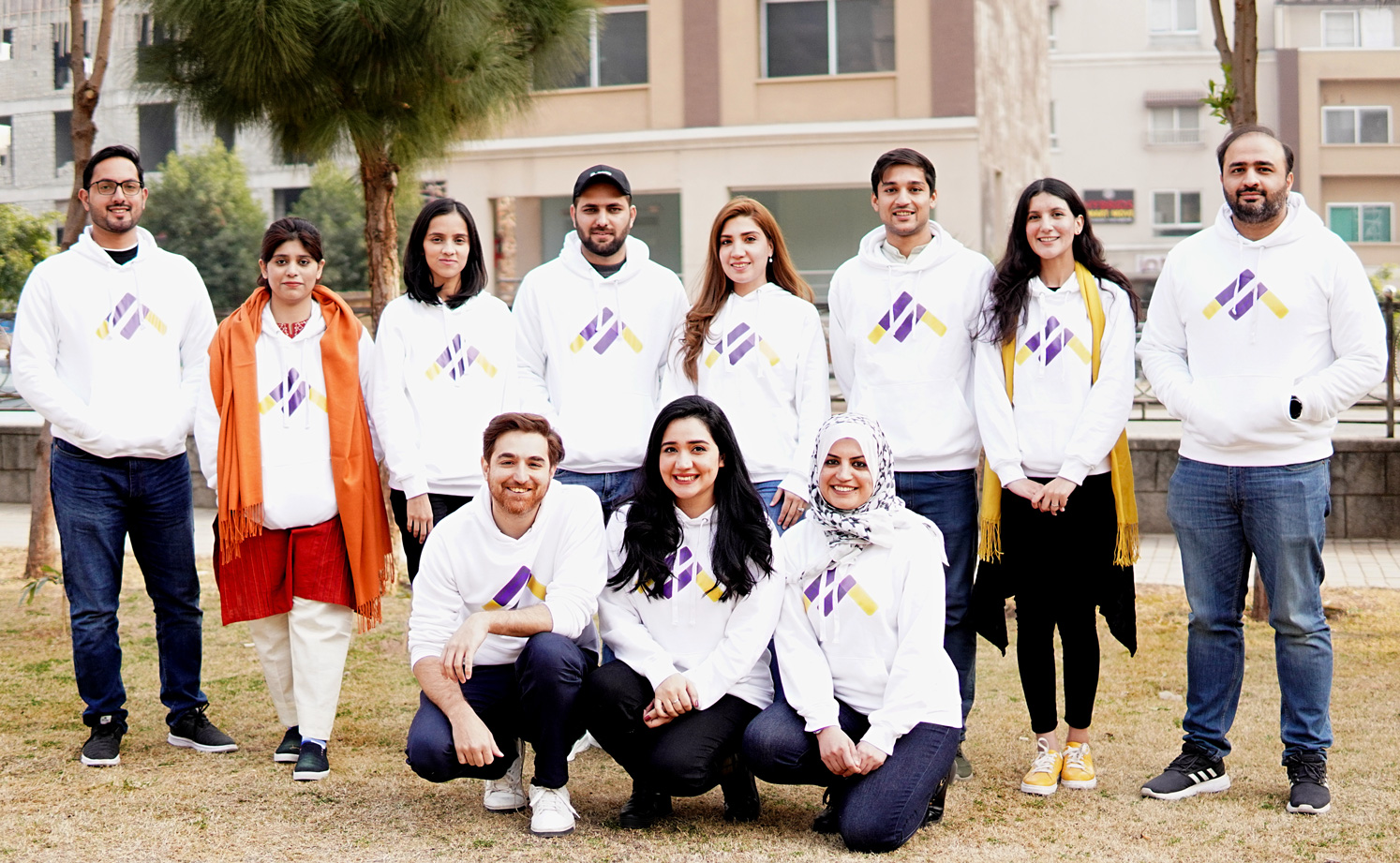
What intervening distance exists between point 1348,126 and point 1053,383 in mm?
32880

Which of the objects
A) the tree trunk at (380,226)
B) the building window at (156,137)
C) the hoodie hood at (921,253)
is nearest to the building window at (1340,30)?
the building window at (156,137)

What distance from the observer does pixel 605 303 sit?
448 cm

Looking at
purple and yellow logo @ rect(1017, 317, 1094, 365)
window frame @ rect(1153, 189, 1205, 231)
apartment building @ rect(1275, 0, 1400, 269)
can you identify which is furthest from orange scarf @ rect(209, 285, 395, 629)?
apartment building @ rect(1275, 0, 1400, 269)

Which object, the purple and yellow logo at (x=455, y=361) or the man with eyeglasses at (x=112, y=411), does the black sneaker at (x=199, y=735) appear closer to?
the man with eyeglasses at (x=112, y=411)

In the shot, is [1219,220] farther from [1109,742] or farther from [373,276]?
[373,276]

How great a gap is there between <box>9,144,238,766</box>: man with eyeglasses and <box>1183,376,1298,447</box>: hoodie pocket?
311 cm

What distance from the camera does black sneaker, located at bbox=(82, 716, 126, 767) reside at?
4.45 m

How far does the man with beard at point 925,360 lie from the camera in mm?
4199

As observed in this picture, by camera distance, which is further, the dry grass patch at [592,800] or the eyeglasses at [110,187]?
the eyeglasses at [110,187]

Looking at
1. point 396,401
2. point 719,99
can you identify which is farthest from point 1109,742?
point 719,99

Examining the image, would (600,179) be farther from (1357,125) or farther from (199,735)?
(1357,125)

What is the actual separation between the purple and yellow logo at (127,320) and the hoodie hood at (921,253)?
2.27 m

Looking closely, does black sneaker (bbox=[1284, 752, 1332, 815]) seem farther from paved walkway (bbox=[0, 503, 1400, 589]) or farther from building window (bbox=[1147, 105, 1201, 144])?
building window (bbox=[1147, 105, 1201, 144])

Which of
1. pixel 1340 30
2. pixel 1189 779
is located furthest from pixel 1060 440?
pixel 1340 30
